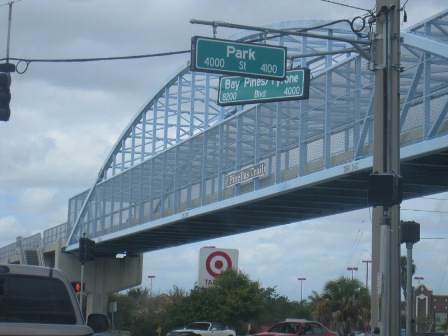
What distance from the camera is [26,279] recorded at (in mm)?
10422

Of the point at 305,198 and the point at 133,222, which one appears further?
the point at 133,222

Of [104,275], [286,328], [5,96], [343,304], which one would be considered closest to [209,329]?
[286,328]

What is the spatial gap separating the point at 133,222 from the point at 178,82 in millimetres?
7760

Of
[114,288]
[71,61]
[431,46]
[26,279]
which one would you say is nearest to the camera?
[26,279]

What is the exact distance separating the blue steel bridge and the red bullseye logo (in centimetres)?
182

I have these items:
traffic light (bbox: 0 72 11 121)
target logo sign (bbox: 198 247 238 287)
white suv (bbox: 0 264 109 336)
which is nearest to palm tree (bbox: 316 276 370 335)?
target logo sign (bbox: 198 247 238 287)

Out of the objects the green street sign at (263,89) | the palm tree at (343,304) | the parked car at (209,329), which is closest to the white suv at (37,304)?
the green street sign at (263,89)

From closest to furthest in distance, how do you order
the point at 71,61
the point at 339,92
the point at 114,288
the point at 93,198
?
the point at 71,61 < the point at 339,92 < the point at 93,198 < the point at 114,288

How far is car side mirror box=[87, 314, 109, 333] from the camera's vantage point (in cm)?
1145

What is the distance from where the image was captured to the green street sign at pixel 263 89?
63.4 feet

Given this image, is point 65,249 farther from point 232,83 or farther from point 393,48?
point 393,48

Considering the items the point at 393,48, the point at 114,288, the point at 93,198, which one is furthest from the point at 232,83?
the point at 114,288

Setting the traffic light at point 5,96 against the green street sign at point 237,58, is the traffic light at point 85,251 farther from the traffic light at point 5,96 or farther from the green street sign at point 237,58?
the green street sign at point 237,58

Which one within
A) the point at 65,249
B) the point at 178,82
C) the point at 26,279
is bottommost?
the point at 26,279
